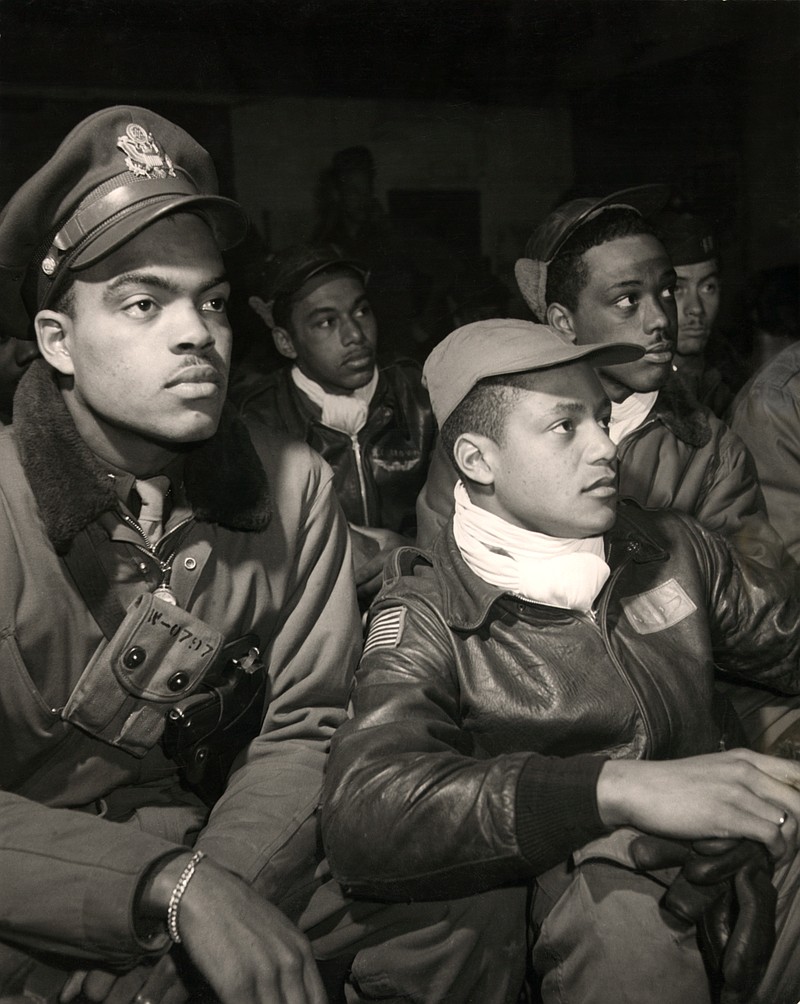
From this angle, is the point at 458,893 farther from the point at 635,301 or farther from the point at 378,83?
the point at 378,83

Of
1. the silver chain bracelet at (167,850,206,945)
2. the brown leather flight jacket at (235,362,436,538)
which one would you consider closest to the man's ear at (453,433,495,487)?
the brown leather flight jacket at (235,362,436,538)

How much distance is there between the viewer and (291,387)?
244cm

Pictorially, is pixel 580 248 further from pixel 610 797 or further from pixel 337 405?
pixel 610 797

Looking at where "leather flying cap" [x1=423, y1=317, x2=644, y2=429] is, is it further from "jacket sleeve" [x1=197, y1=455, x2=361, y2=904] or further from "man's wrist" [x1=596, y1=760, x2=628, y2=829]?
"man's wrist" [x1=596, y1=760, x2=628, y2=829]

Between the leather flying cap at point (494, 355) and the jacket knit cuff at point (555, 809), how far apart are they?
0.68 metres

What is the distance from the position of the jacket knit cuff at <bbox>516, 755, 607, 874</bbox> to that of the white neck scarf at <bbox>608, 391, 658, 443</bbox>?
0.80 m

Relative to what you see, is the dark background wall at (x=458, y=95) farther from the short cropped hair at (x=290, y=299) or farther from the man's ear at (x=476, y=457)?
the man's ear at (x=476, y=457)

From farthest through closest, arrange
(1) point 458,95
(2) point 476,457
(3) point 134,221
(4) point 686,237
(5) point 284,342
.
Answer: (5) point 284,342 → (4) point 686,237 → (1) point 458,95 → (2) point 476,457 → (3) point 134,221

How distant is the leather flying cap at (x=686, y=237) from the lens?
2268mm

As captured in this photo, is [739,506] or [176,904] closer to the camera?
[176,904]

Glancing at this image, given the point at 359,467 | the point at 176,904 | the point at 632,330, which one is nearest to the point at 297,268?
the point at 359,467

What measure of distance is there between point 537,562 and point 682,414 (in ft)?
2.03

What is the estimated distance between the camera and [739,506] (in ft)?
7.39

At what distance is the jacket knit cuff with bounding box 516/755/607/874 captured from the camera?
1634 millimetres
